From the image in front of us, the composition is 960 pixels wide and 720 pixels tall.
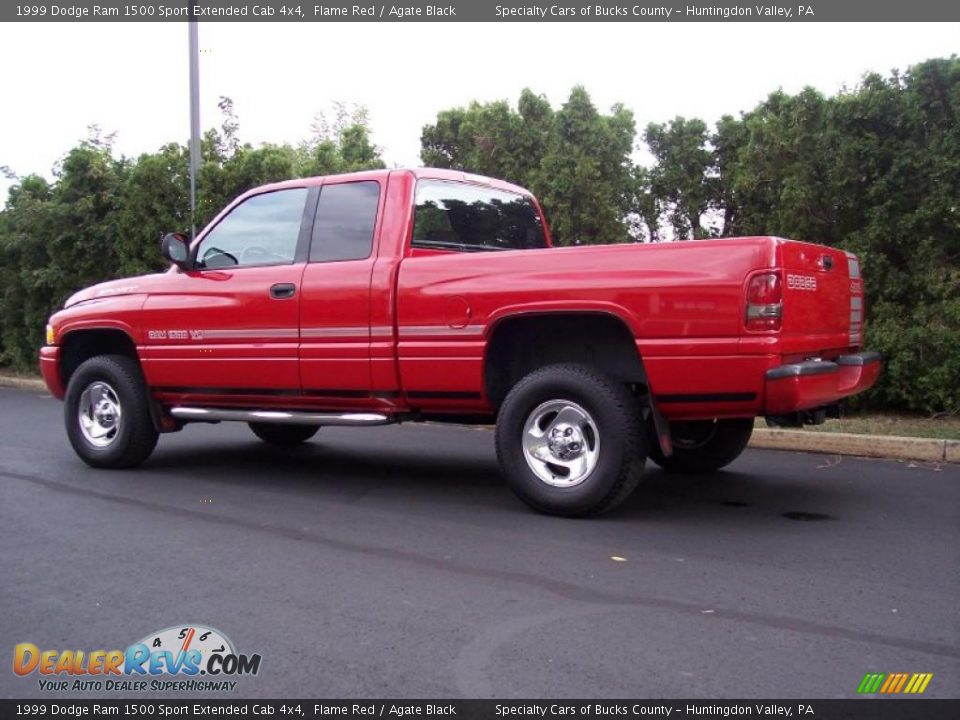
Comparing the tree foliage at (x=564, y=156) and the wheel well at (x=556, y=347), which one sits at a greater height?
the tree foliage at (x=564, y=156)

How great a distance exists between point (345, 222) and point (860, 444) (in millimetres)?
4359

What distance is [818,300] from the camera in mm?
5145

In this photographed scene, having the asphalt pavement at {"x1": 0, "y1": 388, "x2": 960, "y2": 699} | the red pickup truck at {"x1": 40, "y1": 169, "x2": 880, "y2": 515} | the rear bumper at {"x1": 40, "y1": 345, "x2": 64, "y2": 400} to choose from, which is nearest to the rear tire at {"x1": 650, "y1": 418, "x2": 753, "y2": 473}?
the red pickup truck at {"x1": 40, "y1": 169, "x2": 880, "y2": 515}

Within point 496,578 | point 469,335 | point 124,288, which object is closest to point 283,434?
point 124,288

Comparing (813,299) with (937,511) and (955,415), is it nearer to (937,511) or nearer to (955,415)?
(937,511)

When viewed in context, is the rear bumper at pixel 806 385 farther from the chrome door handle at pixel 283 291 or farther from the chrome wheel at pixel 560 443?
the chrome door handle at pixel 283 291

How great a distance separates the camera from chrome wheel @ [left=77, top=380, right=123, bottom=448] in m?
7.19

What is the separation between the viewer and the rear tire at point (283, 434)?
8.20 metres

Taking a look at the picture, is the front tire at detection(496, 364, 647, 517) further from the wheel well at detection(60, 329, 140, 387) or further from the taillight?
the wheel well at detection(60, 329, 140, 387)

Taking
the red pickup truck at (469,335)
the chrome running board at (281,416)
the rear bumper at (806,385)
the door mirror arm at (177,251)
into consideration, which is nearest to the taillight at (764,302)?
the red pickup truck at (469,335)

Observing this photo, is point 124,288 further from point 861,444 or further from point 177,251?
point 861,444

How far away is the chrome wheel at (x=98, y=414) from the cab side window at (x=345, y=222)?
7.21ft

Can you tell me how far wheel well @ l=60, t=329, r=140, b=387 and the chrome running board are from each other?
0.81 metres

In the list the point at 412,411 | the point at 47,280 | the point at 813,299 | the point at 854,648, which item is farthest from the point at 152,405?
the point at 47,280
